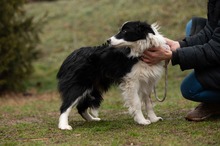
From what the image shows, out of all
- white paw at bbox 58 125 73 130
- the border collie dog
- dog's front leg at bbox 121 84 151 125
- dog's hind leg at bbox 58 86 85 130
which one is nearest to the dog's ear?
the border collie dog

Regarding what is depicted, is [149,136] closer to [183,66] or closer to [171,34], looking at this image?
[183,66]

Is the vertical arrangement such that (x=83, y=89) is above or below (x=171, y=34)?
above

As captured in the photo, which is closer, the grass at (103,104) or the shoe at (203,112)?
the grass at (103,104)

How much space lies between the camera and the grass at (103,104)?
15.5 ft

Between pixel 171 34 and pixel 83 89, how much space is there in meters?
9.20

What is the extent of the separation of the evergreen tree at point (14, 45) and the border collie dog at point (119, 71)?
6083 millimetres

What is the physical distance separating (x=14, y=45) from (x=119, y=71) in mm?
6718

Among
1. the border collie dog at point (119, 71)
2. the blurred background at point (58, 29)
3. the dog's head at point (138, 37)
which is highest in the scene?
the dog's head at point (138, 37)

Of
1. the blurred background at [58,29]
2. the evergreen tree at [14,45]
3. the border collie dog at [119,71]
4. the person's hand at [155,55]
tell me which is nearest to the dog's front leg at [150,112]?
the border collie dog at [119,71]

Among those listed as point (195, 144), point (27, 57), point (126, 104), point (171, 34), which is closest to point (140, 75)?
point (126, 104)

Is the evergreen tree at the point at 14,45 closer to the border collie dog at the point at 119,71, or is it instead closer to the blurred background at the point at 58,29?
the blurred background at the point at 58,29

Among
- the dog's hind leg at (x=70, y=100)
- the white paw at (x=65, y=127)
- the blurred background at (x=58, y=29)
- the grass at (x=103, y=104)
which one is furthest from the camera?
the blurred background at (x=58, y=29)

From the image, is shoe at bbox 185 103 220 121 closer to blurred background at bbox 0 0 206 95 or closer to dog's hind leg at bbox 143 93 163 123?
dog's hind leg at bbox 143 93 163 123

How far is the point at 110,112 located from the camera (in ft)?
23.2
